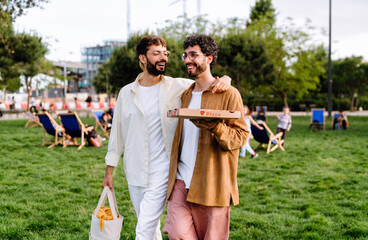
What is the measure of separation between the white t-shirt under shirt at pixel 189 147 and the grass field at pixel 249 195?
72.8 inches

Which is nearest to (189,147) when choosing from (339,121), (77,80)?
(339,121)

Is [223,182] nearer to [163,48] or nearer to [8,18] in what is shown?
[163,48]

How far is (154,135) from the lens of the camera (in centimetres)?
309

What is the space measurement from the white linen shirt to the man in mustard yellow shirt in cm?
23

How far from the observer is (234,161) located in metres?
2.65

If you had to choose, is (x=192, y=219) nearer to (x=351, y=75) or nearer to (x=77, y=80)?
(x=351, y=75)

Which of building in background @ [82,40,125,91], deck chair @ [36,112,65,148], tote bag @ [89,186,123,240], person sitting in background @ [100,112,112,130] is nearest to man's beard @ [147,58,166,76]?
tote bag @ [89,186,123,240]

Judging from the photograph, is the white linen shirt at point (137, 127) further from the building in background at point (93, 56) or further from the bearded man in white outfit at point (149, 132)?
the building in background at point (93, 56)

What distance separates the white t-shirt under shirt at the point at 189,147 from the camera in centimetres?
268

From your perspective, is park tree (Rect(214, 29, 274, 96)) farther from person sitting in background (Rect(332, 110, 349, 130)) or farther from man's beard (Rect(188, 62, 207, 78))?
man's beard (Rect(188, 62, 207, 78))

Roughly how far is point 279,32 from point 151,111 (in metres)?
32.1

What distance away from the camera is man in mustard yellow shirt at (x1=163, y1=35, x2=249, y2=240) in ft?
8.41

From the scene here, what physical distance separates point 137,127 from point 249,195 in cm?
358

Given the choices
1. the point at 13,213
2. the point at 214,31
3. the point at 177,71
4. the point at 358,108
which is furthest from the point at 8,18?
the point at 358,108
